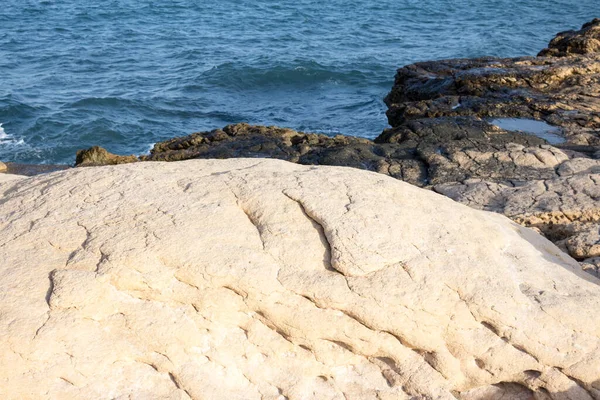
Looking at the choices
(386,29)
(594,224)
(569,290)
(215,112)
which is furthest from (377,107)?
(569,290)

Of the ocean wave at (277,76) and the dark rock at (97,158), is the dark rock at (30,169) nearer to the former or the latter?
the dark rock at (97,158)

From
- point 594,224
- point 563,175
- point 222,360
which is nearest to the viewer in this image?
point 222,360

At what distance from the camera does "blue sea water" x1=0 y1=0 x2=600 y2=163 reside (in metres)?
18.6

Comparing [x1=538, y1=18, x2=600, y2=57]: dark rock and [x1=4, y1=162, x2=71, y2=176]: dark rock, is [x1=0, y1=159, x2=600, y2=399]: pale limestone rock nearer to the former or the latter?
[x1=4, y1=162, x2=71, y2=176]: dark rock

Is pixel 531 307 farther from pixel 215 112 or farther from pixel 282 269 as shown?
pixel 215 112

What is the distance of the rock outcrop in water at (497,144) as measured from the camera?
7.54 m

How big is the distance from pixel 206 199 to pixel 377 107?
15.2 metres

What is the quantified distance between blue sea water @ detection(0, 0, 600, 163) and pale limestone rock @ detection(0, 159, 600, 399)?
11.9 meters

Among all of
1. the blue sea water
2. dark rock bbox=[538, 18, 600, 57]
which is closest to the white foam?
the blue sea water

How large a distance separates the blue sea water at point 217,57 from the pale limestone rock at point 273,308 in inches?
468

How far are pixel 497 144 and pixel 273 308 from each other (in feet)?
17.9

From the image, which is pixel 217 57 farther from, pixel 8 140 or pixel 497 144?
pixel 497 144

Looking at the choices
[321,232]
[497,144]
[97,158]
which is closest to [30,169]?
[97,158]

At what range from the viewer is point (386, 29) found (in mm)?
30094
